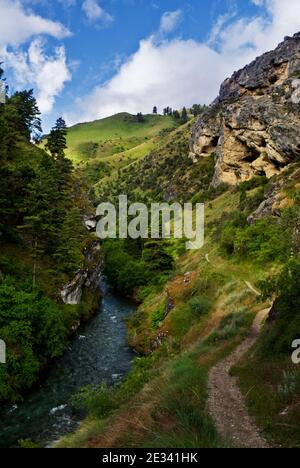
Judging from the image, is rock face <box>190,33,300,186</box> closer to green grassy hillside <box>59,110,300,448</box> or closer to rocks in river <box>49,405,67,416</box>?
green grassy hillside <box>59,110,300,448</box>

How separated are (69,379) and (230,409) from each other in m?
21.4

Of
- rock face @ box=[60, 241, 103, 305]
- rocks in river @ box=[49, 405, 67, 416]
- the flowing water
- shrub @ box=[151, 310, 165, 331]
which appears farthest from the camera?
rock face @ box=[60, 241, 103, 305]

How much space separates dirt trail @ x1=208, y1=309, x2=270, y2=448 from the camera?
553 inches

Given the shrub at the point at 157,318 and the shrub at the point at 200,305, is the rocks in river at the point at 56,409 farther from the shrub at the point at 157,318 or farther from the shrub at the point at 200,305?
the shrub at the point at 157,318

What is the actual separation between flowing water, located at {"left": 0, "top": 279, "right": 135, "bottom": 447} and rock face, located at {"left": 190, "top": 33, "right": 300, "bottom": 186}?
141 ft

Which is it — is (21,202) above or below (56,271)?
above

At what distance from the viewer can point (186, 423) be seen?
14.1m

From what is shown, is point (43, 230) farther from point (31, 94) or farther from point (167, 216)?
point (167, 216)

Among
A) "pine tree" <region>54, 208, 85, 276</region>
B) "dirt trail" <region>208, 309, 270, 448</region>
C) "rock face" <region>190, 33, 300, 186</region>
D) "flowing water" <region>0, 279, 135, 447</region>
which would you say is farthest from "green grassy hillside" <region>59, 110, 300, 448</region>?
"pine tree" <region>54, 208, 85, 276</region>

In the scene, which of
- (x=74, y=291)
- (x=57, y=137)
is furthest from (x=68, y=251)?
(x=57, y=137)

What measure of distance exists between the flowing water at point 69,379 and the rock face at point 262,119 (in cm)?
4305

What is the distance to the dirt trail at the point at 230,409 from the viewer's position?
14.0 meters
